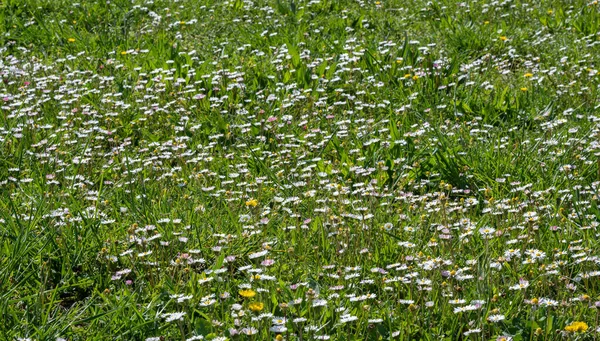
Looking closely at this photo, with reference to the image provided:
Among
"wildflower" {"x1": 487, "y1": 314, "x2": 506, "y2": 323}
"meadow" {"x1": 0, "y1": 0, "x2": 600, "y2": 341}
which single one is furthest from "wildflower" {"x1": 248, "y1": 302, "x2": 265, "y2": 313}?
"wildflower" {"x1": 487, "y1": 314, "x2": 506, "y2": 323}

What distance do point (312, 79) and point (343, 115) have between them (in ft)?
1.90

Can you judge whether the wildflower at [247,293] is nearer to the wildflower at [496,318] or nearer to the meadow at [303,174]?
the meadow at [303,174]

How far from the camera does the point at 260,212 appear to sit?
4.04 m

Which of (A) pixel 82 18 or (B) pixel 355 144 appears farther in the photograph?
(A) pixel 82 18

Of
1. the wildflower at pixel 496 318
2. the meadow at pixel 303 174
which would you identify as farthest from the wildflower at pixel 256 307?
the wildflower at pixel 496 318

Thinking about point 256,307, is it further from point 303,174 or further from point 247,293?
point 303,174

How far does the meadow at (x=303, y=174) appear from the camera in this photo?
3.19 metres

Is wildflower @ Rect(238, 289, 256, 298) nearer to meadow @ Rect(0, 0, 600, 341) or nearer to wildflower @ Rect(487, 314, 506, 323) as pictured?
meadow @ Rect(0, 0, 600, 341)

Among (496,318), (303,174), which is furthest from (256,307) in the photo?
(303,174)

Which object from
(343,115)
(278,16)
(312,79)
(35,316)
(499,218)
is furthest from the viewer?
(278,16)

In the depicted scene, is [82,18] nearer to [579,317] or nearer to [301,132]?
[301,132]

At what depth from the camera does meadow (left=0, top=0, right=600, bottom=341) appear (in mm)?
3188

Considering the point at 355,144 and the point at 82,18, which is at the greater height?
the point at 82,18

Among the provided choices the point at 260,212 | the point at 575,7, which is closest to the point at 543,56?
→ the point at 575,7
